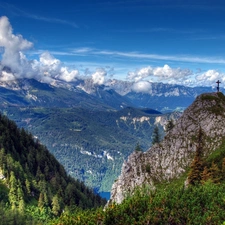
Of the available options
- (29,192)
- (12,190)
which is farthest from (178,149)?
(29,192)

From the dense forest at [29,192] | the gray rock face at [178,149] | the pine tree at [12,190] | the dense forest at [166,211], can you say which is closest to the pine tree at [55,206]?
the dense forest at [29,192]

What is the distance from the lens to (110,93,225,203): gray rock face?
94.2 metres

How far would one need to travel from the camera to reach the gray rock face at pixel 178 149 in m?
94.2

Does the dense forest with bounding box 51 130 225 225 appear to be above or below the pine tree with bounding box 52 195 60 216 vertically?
above

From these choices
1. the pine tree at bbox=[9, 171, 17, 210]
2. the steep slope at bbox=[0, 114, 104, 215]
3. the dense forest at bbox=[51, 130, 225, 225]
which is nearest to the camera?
the dense forest at bbox=[51, 130, 225, 225]

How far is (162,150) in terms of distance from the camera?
10338 centimetres

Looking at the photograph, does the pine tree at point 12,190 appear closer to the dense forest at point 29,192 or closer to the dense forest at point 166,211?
the dense forest at point 29,192

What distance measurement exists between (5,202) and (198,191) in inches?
4802

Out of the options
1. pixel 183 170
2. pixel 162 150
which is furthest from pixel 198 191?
pixel 162 150

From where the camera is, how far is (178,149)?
99.2 meters

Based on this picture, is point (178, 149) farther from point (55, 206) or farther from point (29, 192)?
point (29, 192)

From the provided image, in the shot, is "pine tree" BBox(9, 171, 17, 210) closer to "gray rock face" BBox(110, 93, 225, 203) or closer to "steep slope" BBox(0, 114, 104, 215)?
"steep slope" BBox(0, 114, 104, 215)

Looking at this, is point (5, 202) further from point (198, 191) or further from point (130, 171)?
point (198, 191)

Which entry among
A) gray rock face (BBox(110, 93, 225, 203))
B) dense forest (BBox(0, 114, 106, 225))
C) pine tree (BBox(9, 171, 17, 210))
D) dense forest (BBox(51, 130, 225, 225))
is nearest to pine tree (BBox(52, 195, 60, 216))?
dense forest (BBox(0, 114, 106, 225))
